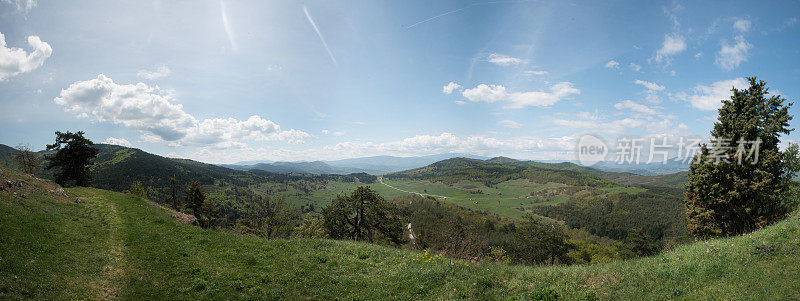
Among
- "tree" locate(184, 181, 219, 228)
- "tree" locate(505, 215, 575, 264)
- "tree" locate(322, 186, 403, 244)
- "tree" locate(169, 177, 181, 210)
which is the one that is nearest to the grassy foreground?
"tree" locate(322, 186, 403, 244)

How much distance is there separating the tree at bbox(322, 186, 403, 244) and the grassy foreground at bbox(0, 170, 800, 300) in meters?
17.2

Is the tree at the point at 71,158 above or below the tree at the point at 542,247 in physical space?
above

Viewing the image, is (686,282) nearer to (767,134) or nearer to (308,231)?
(767,134)

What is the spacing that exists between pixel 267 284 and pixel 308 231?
4686 cm

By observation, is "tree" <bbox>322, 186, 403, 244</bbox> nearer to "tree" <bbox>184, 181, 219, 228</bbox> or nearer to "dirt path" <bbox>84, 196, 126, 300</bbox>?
"dirt path" <bbox>84, 196, 126, 300</bbox>

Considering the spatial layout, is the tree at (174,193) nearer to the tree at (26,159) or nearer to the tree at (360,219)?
the tree at (26,159)

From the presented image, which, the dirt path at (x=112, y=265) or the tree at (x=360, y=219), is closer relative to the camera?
the dirt path at (x=112, y=265)

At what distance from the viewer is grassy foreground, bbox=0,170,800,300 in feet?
29.0

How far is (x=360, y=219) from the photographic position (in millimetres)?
33469

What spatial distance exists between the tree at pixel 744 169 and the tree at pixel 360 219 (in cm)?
3215

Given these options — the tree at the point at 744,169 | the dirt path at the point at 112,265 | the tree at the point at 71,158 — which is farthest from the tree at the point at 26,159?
the tree at the point at 744,169

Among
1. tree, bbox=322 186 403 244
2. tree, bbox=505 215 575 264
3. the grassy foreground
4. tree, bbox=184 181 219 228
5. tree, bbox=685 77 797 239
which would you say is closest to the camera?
the grassy foreground

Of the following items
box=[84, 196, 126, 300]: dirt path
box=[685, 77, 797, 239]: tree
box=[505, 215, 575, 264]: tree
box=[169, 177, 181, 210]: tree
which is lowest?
box=[505, 215, 575, 264]: tree

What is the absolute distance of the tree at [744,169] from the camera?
75.4 ft
